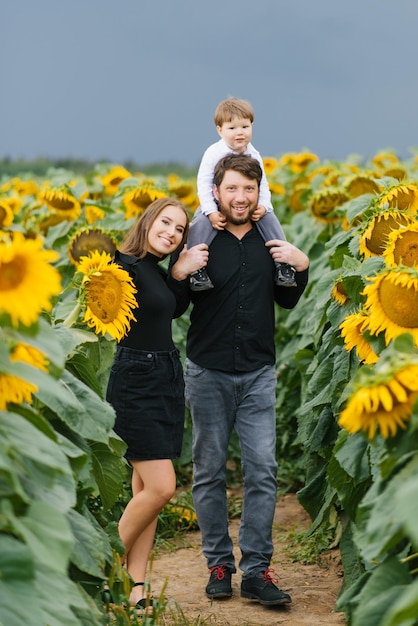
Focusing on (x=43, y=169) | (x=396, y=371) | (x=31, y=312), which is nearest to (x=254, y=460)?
(x=396, y=371)

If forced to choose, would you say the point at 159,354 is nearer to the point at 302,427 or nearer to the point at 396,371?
the point at 302,427

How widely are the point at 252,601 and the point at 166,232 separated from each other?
145cm

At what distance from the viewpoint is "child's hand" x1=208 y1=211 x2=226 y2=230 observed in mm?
4543

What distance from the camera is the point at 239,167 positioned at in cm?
453

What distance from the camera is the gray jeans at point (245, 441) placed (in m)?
4.52

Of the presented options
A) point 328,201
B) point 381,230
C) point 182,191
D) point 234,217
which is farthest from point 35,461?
point 182,191

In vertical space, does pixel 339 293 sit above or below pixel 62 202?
below

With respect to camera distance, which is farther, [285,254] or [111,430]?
[285,254]

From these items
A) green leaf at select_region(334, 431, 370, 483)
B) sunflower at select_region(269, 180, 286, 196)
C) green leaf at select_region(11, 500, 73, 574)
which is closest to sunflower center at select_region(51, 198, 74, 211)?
sunflower at select_region(269, 180, 286, 196)

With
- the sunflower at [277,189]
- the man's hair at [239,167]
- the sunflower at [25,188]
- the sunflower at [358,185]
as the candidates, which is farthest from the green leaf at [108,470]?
the sunflower at [25,188]

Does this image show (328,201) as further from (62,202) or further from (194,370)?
(194,370)

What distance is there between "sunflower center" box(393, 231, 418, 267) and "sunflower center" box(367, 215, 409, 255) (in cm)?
39

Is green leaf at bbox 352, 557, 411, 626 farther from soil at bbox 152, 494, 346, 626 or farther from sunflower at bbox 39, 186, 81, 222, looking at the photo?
sunflower at bbox 39, 186, 81, 222

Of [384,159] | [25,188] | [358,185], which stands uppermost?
[384,159]
